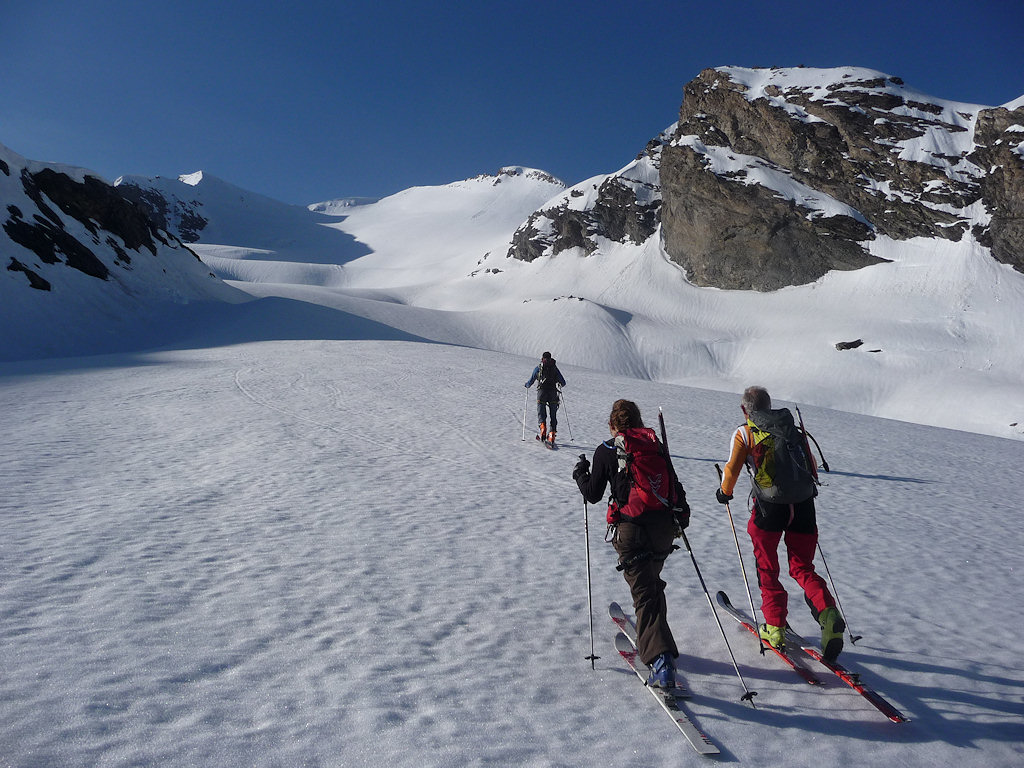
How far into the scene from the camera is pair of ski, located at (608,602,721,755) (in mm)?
3479

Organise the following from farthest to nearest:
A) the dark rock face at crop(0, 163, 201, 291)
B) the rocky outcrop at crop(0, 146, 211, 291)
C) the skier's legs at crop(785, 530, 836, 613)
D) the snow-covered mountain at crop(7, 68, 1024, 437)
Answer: the snow-covered mountain at crop(7, 68, 1024, 437)
the dark rock face at crop(0, 163, 201, 291)
the rocky outcrop at crop(0, 146, 211, 291)
the skier's legs at crop(785, 530, 836, 613)

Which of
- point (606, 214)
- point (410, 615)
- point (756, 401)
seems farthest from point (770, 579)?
point (606, 214)

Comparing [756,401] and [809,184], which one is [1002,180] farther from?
[756,401]

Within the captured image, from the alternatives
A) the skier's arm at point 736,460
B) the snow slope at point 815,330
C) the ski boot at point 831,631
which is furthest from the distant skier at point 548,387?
the snow slope at point 815,330

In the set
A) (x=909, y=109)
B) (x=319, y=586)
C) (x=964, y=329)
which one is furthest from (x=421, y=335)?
(x=909, y=109)

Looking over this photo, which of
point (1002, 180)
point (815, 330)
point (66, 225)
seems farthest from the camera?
point (1002, 180)

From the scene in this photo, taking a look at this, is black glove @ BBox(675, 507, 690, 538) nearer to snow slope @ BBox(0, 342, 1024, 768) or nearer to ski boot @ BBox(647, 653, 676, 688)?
ski boot @ BBox(647, 653, 676, 688)

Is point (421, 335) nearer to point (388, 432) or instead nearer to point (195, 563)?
point (388, 432)

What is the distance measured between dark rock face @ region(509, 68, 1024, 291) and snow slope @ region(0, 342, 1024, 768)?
182 ft

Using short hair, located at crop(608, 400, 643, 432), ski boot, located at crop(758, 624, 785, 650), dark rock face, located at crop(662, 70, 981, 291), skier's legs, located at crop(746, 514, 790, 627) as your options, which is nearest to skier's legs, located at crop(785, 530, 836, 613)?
skier's legs, located at crop(746, 514, 790, 627)

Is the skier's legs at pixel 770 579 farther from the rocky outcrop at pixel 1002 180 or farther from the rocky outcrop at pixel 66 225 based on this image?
the rocky outcrop at pixel 1002 180

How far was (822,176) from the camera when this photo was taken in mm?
62156

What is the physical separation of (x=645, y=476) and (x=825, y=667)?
228 centimetres

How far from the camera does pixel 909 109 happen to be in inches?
2426
